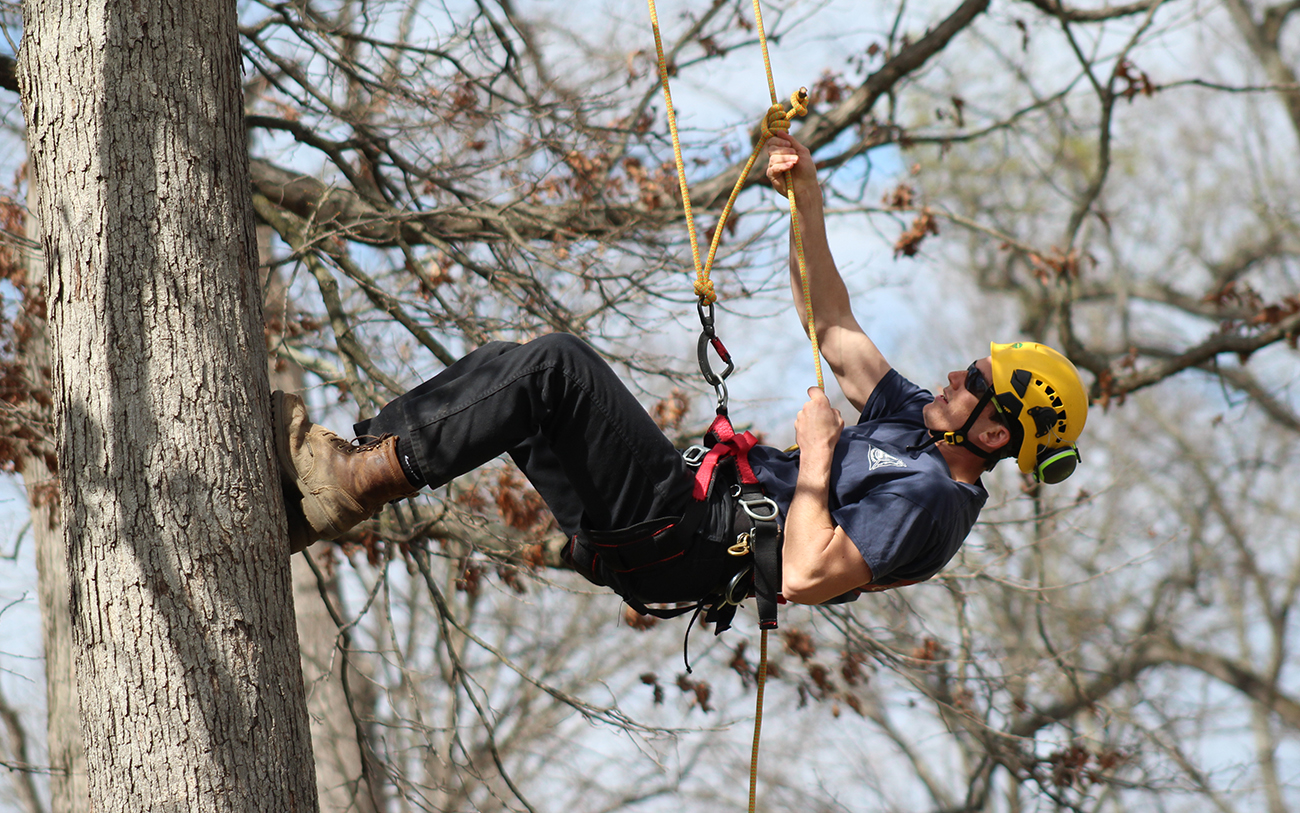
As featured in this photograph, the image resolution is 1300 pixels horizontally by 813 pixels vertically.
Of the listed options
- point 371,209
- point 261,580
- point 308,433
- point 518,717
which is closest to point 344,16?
point 371,209

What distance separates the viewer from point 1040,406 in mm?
3561

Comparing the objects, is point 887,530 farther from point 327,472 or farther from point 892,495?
point 327,472

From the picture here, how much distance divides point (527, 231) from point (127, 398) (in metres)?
2.84

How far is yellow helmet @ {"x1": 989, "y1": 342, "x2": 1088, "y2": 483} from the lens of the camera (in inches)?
140

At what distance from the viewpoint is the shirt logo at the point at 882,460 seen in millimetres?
3236

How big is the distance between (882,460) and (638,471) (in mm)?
732

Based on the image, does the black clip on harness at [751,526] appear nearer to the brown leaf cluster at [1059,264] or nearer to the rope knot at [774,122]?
the rope knot at [774,122]

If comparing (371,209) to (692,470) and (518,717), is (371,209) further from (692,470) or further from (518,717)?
(518,717)

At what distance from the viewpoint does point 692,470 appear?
10.9ft

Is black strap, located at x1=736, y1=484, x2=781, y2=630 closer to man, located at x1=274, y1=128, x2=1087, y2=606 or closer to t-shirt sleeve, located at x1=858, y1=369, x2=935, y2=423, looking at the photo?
man, located at x1=274, y1=128, x2=1087, y2=606

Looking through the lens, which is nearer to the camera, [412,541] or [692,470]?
[692,470]

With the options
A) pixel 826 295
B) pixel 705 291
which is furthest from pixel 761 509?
pixel 826 295

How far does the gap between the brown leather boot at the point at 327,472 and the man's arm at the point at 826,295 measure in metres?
1.56

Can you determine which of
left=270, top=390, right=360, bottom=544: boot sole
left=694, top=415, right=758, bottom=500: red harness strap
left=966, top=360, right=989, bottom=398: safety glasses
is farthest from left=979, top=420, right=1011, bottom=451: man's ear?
left=270, top=390, right=360, bottom=544: boot sole
